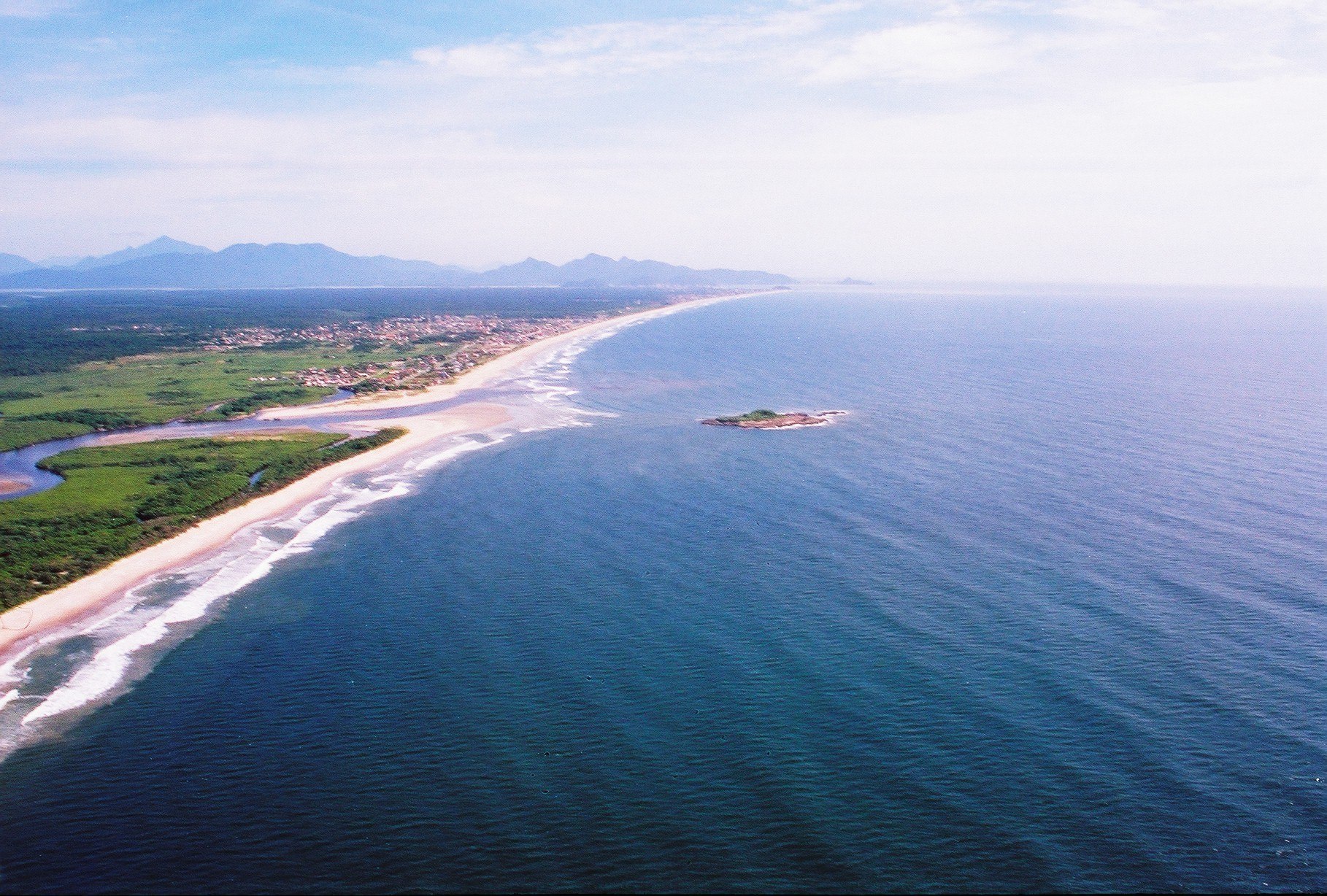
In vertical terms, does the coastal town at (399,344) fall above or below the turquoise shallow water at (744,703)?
above

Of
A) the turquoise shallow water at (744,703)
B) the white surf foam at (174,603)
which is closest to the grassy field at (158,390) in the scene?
the white surf foam at (174,603)

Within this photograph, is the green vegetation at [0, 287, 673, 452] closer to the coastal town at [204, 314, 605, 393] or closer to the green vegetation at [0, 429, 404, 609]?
the coastal town at [204, 314, 605, 393]

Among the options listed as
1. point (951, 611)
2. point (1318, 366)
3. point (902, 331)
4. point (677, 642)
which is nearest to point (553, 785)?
point (677, 642)

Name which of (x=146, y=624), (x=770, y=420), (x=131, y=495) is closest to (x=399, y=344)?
(x=770, y=420)

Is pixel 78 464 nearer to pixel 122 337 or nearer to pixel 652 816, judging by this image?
pixel 652 816

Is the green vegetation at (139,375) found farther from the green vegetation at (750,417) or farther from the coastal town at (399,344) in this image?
the green vegetation at (750,417)

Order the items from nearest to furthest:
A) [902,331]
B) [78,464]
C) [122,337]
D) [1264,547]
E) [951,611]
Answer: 1. [951,611]
2. [1264,547]
3. [78,464]
4. [122,337]
5. [902,331]

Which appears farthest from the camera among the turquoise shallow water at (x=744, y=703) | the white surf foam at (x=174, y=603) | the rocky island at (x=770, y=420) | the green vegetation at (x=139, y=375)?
the green vegetation at (x=139, y=375)

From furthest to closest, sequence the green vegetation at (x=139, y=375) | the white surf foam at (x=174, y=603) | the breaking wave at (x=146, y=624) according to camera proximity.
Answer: the green vegetation at (x=139, y=375) < the white surf foam at (x=174, y=603) < the breaking wave at (x=146, y=624)
